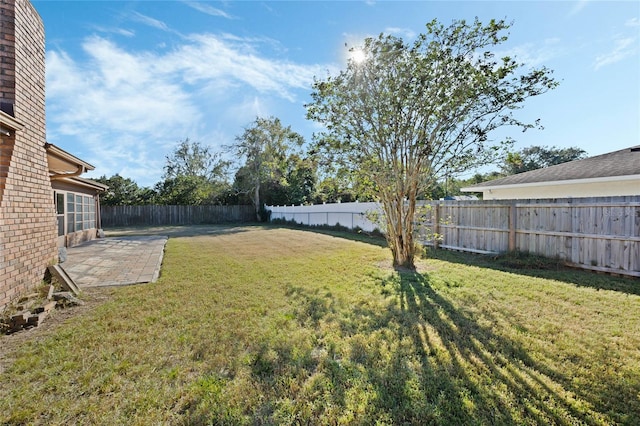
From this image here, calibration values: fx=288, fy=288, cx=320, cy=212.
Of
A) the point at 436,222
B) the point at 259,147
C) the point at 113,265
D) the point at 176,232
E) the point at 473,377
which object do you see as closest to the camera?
the point at 473,377

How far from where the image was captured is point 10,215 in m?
3.42

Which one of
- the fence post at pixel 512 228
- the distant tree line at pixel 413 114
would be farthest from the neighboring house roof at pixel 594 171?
the distant tree line at pixel 413 114

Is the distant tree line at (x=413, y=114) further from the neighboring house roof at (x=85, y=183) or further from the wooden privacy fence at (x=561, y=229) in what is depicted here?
the neighboring house roof at (x=85, y=183)

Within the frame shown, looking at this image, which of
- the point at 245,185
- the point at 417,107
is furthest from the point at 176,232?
the point at 417,107

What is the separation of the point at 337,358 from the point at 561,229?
20.9 ft

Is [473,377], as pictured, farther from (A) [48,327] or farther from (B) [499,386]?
(A) [48,327]

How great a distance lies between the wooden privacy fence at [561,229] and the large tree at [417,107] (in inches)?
52.4

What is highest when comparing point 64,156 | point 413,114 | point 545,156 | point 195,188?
point 545,156

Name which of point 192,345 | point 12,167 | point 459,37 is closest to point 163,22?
point 12,167

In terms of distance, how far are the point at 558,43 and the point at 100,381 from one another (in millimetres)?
9247

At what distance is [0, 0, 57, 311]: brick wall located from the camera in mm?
3385

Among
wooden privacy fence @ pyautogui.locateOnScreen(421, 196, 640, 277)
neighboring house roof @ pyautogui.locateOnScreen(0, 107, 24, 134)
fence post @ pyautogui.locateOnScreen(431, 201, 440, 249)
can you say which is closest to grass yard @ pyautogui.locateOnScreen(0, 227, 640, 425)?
wooden privacy fence @ pyautogui.locateOnScreen(421, 196, 640, 277)

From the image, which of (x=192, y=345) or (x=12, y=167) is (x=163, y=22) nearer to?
(x=12, y=167)

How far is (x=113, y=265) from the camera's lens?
21.0ft
